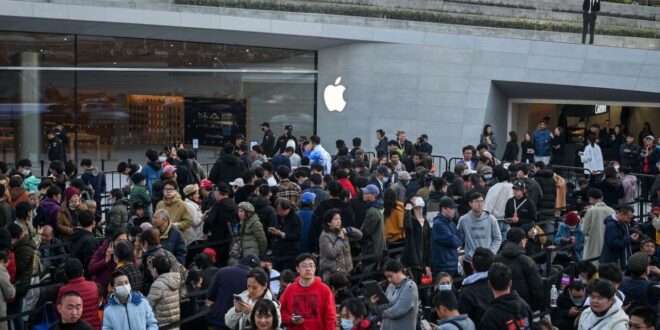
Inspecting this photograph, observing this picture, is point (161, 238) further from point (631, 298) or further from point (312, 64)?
point (312, 64)

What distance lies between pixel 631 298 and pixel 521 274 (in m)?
1.25

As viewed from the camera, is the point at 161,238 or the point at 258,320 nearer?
the point at 258,320

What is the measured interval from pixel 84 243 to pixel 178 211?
1.75 metres

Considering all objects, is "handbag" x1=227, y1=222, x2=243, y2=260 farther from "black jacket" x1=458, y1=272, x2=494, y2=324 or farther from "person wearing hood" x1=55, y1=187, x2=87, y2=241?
"black jacket" x1=458, y1=272, x2=494, y2=324

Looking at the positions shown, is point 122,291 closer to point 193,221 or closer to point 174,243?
point 174,243

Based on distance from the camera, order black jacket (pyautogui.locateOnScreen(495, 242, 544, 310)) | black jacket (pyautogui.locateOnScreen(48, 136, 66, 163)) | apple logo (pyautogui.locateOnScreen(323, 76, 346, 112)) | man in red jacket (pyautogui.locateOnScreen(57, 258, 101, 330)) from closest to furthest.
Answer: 1. man in red jacket (pyautogui.locateOnScreen(57, 258, 101, 330))
2. black jacket (pyautogui.locateOnScreen(495, 242, 544, 310))
3. black jacket (pyautogui.locateOnScreen(48, 136, 66, 163))
4. apple logo (pyautogui.locateOnScreen(323, 76, 346, 112))

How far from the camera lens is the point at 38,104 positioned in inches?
1087

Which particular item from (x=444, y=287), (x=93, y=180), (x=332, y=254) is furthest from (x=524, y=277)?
(x=93, y=180)

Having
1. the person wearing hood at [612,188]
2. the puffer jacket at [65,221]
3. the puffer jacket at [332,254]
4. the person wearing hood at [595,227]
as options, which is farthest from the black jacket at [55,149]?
the person wearing hood at [595,227]

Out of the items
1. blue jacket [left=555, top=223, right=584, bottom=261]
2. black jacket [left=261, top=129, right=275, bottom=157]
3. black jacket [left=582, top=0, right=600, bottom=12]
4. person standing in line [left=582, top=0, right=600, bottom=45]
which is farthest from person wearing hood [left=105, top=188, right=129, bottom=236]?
black jacket [left=582, top=0, right=600, bottom=12]

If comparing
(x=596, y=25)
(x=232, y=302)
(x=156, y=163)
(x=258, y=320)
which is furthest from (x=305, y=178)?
(x=596, y=25)

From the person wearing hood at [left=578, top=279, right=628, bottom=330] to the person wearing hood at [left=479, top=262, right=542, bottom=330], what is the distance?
0.72 meters

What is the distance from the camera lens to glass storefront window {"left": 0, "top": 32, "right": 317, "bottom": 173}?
2744 centimetres

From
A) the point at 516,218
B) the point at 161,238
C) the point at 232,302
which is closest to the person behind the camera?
the point at 232,302
